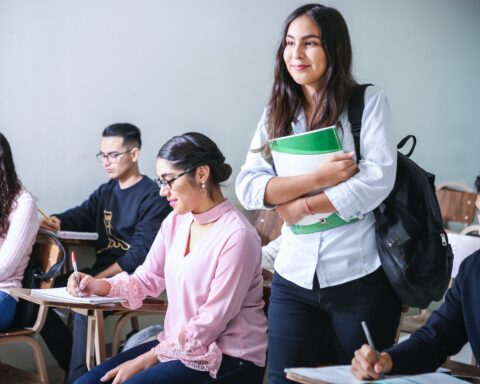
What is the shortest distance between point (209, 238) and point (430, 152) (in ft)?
12.4

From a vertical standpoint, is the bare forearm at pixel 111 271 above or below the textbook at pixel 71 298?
below

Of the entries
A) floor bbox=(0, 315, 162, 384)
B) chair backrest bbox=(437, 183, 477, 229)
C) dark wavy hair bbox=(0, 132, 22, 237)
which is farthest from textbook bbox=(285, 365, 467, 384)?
chair backrest bbox=(437, 183, 477, 229)

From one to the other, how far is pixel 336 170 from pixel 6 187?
182cm

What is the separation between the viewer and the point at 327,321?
1774 millimetres

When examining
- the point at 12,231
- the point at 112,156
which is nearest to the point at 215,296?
the point at 12,231

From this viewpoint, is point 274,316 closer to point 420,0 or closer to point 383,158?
point 383,158

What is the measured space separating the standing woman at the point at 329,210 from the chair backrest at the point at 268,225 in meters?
2.15

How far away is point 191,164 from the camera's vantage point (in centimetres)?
220

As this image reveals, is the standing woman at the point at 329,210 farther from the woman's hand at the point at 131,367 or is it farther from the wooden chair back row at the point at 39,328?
the wooden chair back row at the point at 39,328

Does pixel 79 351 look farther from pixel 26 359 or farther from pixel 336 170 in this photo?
pixel 336 170

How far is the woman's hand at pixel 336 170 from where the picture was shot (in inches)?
67.4

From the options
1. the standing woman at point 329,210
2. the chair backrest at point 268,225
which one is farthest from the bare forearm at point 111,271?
the standing woman at point 329,210

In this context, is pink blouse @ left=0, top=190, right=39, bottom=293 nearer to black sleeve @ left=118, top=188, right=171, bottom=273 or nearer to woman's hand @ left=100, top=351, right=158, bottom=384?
black sleeve @ left=118, top=188, right=171, bottom=273

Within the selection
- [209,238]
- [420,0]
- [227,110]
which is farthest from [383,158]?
[420,0]
